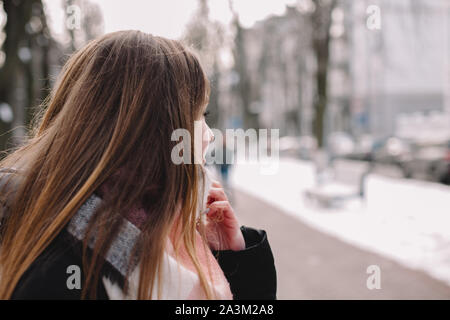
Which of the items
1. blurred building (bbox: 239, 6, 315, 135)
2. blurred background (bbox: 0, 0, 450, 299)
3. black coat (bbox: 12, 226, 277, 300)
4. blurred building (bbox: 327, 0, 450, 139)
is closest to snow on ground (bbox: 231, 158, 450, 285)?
blurred background (bbox: 0, 0, 450, 299)

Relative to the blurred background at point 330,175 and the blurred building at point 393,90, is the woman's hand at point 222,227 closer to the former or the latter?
the blurred background at point 330,175

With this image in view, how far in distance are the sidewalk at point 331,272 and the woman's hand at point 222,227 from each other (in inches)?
124

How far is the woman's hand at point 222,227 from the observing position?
1.20m

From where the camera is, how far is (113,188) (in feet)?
2.97

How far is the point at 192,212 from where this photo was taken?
1.02m

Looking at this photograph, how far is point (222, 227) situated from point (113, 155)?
0.44 meters

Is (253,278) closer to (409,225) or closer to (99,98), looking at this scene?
(99,98)

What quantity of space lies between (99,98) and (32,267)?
381mm

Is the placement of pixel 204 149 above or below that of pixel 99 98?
below

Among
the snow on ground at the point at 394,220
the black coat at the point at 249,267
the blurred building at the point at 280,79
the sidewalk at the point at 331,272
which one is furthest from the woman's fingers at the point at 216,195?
the blurred building at the point at 280,79

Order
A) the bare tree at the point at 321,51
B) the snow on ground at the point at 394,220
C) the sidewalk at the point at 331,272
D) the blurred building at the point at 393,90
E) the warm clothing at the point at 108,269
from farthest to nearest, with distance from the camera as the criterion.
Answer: the blurred building at the point at 393,90
the bare tree at the point at 321,51
the snow on ground at the point at 394,220
the sidewalk at the point at 331,272
the warm clothing at the point at 108,269

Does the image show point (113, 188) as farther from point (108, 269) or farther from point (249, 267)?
point (249, 267)

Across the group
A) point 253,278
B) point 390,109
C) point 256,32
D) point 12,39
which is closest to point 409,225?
point 253,278

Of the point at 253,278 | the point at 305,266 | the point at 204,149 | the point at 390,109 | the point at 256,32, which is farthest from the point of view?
the point at 390,109
